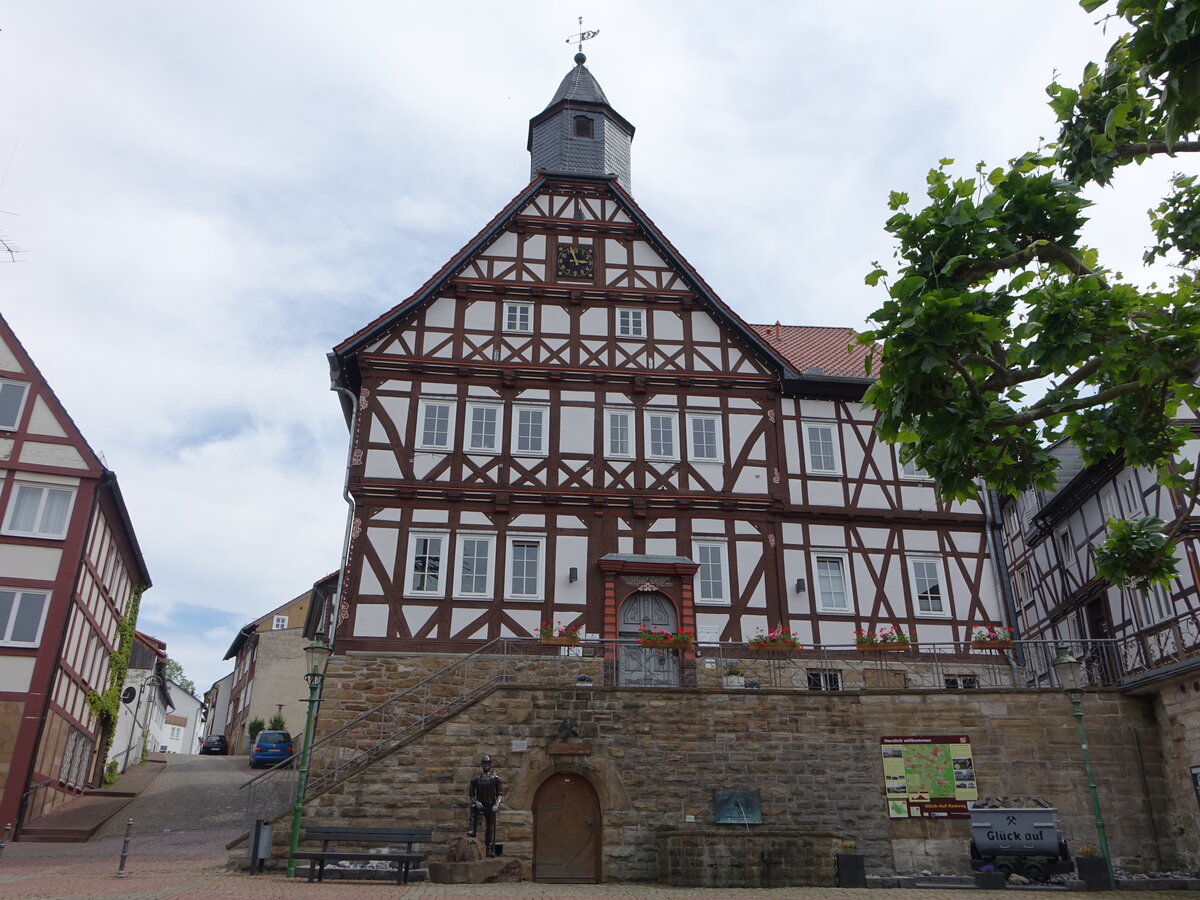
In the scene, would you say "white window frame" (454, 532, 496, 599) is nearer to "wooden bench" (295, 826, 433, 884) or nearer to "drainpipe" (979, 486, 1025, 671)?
"wooden bench" (295, 826, 433, 884)

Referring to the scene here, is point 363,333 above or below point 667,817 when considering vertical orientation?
above

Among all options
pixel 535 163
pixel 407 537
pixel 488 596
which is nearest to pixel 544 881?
pixel 488 596

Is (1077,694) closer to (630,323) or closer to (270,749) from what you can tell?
(630,323)

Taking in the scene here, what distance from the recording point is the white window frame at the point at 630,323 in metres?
23.8

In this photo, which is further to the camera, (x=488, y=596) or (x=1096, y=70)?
(x=488, y=596)

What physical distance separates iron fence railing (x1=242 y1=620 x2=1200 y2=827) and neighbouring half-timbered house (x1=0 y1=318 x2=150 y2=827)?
5.32 meters

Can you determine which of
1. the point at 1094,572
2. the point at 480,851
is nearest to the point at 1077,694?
the point at 1094,572

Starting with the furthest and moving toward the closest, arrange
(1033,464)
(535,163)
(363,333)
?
(535,163), (363,333), (1033,464)

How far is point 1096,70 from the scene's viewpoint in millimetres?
9812

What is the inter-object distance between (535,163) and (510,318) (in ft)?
17.5

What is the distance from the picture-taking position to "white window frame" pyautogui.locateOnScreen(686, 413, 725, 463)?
22.7 metres

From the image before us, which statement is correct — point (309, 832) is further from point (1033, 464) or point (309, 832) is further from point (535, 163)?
point (535, 163)

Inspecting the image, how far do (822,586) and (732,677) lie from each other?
330 centimetres

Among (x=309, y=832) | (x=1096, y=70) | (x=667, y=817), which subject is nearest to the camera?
(x=1096, y=70)
